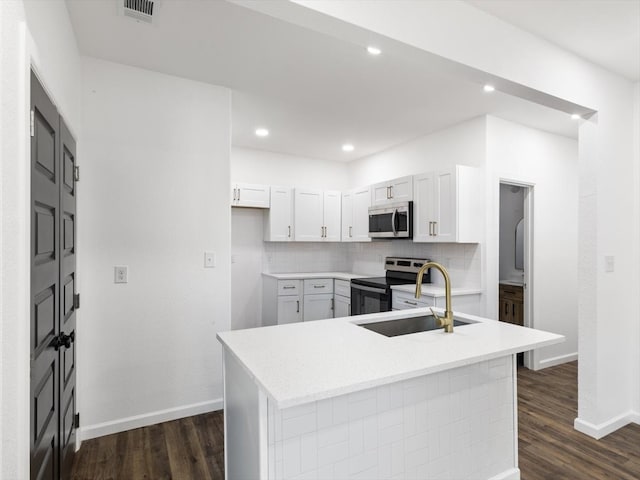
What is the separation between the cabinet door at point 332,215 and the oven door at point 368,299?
100 cm

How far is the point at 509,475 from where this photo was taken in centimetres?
192

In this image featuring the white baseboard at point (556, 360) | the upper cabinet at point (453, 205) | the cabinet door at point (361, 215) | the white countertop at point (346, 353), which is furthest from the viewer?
the cabinet door at point (361, 215)

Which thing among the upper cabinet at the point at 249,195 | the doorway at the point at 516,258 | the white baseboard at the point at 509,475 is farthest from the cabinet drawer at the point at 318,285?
the white baseboard at the point at 509,475

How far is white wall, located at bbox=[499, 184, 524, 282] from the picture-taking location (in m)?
4.97

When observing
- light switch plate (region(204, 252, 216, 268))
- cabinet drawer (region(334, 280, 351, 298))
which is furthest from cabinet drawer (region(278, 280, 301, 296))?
Result: light switch plate (region(204, 252, 216, 268))

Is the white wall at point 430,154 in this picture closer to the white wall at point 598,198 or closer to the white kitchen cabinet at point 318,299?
the white wall at point 598,198

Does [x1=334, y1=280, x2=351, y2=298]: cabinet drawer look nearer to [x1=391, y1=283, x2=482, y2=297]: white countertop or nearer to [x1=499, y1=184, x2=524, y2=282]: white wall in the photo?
[x1=391, y1=283, x2=482, y2=297]: white countertop

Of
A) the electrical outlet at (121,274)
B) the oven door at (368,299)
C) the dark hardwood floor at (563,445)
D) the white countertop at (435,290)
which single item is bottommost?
the dark hardwood floor at (563,445)

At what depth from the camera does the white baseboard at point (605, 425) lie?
2.58m

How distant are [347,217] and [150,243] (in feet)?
9.92

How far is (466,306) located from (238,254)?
9.76 feet

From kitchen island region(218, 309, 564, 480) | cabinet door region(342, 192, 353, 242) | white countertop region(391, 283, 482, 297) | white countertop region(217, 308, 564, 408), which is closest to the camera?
white countertop region(217, 308, 564, 408)

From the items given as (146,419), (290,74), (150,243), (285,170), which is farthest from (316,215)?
(146,419)

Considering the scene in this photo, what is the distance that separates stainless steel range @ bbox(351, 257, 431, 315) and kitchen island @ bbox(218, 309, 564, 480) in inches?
72.8
